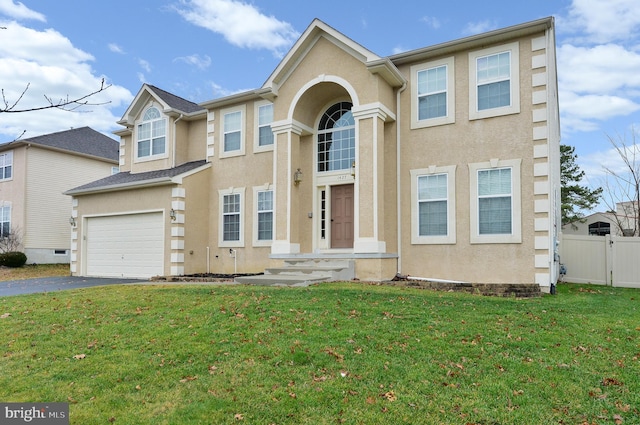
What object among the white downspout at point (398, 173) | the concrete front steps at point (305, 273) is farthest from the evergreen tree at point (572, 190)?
the concrete front steps at point (305, 273)

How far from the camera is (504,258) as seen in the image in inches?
452

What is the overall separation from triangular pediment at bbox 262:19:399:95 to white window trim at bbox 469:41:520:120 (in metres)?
2.06

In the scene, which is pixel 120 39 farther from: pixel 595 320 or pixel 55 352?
pixel 595 320

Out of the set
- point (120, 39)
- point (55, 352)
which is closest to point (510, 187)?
point (120, 39)

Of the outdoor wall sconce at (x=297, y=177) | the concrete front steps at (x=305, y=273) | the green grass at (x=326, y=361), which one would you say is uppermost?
the outdoor wall sconce at (x=297, y=177)

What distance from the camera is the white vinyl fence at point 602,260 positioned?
13398 millimetres

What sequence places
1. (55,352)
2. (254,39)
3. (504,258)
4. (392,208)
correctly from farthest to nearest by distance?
(254,39), (392,208), (504,258), (55,352)

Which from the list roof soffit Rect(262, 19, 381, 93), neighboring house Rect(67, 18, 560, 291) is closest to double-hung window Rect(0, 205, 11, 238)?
neighboring house Rect(67, 18, 560, 291)

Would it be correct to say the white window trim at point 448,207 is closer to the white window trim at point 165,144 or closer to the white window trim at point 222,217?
the white window trim at point 222,217

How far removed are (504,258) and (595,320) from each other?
4201mm

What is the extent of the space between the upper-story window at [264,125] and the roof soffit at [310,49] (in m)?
1.80

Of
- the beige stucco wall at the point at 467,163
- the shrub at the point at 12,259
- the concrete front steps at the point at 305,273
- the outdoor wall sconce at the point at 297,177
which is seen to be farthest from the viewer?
the shrub at the point at 12,259

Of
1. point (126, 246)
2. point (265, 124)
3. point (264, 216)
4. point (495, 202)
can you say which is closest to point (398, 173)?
point (495, 202)

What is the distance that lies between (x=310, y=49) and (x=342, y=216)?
5050 mm
